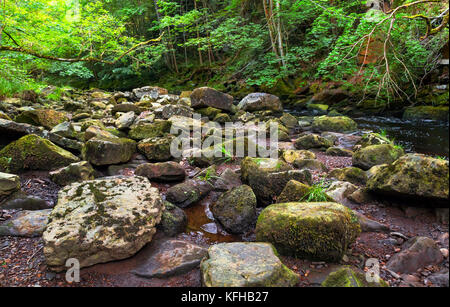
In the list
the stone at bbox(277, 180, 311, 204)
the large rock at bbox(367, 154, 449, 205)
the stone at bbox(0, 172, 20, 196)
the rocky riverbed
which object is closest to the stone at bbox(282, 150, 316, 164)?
the rocky riverbed

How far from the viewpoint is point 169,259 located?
250 centimetres

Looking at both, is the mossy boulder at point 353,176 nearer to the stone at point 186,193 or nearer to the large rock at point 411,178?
the large rock at point 411,178

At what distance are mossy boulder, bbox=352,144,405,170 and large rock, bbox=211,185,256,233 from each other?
2.59m

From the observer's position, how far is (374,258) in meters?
2.42

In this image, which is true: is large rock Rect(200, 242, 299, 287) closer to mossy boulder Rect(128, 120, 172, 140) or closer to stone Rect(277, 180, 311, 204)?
stone Rect(277, 180, 311, 204)

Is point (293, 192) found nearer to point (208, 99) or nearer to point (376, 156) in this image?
point (376, 156)

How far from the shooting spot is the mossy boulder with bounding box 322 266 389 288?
1.93 metres

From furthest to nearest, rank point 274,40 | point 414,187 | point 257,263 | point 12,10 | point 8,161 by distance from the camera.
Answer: point 274,40
point 12,10
point 8,161
point 414,187
point 257,263

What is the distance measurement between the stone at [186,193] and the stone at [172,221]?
0.30 meters

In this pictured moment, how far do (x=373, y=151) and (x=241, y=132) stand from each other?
342 cm

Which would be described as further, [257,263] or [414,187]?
[414,187]

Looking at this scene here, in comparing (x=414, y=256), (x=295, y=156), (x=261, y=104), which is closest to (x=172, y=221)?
(x=414, y=256)
